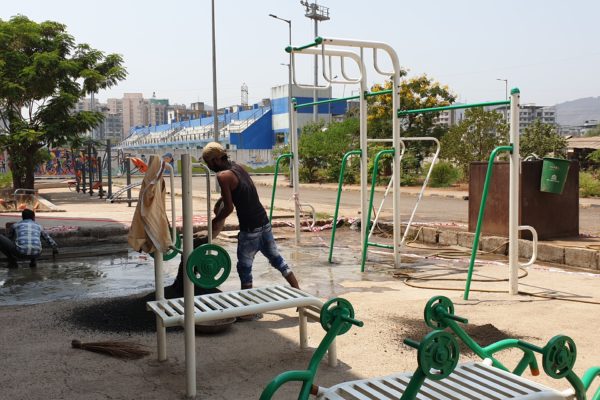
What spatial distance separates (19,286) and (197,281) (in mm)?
4907

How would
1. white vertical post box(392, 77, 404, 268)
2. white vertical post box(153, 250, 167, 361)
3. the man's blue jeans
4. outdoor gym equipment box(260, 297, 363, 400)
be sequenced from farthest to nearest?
white vertical post box(392, 77, 404, 268), the man's blue jeans, white vertical post box(153, 250, 167, 361), outdoor gym equipment box(260, 297, 363, 400)

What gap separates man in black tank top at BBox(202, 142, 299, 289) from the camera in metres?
5.82

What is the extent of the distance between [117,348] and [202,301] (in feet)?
2.62

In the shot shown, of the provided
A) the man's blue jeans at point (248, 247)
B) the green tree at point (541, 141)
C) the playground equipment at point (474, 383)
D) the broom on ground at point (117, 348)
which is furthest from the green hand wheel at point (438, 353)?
the green tree at point (541, 141)

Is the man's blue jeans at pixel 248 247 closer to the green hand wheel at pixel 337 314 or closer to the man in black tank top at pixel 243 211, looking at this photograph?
the man in black tank top at pixel 243 211

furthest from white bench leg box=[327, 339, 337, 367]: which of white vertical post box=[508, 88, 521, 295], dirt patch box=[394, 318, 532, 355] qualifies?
white vertical post box=[508, 88, 521, 295]

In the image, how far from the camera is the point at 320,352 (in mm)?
A: 2990

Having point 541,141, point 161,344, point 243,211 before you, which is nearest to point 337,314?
point 161,344

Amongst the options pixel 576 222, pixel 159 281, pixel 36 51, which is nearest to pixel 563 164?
pixel 576 222

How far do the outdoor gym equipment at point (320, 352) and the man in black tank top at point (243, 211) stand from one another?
271 cm

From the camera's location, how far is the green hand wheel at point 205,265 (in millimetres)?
3871

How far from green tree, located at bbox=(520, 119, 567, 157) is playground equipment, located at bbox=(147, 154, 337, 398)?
2445 cm

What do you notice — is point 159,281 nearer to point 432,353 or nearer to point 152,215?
point 152,215

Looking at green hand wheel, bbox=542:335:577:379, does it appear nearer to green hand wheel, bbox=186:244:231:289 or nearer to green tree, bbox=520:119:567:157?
green hand wheel, bbox=186:244:231:289
